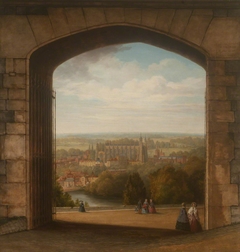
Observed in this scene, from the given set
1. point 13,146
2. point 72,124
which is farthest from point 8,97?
point 72,124

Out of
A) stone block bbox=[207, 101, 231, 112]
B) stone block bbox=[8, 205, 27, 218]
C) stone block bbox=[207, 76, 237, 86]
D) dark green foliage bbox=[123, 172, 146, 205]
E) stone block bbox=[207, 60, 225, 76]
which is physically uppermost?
stone block bbox=[207, 60, 225, 76]

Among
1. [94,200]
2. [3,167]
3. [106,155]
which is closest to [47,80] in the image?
[106,155]

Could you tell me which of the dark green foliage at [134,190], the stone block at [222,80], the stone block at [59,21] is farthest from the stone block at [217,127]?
the stone block at [59,21]

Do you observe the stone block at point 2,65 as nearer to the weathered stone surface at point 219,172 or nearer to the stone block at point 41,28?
the stone block at point 41,28

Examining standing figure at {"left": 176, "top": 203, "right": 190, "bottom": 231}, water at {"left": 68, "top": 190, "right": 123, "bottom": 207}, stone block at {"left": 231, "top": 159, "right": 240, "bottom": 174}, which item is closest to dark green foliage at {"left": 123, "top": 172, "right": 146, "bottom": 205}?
water at {"left": 68, "top": 190, "right": 123, "bottom": 207}

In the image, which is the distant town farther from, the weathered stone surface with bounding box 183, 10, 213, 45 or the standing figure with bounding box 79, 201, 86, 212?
the weathered stone surface with bounding box 183, 10, 213, 45

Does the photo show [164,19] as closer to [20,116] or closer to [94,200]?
[20,116]

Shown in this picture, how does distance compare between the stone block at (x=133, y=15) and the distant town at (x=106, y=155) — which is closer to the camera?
the stone block at (x=133, y=15)
